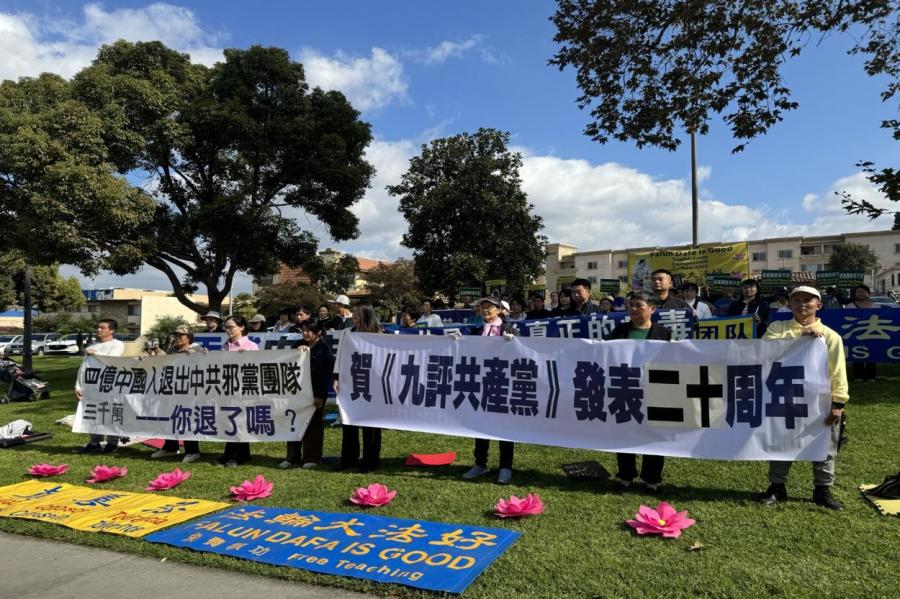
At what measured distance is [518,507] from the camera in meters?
4.52

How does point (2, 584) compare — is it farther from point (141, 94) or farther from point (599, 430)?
point (141, 94)

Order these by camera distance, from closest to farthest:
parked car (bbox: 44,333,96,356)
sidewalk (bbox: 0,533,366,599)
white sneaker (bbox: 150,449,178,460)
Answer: sidewalk (bbox: 0,533,366,599), white sneaker (bbox: 150,449,178,460), parked car (bbox: 44,333,96,356)

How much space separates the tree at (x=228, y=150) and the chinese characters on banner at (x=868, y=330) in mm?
12378

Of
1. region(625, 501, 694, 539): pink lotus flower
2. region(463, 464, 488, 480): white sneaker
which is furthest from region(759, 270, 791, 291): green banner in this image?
region(625, 501, 694, 539): pink lotus flower

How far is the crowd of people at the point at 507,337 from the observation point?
4.64 metres

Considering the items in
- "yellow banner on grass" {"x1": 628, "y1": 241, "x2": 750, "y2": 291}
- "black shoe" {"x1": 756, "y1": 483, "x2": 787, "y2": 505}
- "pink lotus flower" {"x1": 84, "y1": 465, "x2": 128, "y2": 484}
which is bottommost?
"pink lotus flower" {"x1": 84, "y1": 465, "x2": 128, "y2": 484}

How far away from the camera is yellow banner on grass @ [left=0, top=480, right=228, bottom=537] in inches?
187

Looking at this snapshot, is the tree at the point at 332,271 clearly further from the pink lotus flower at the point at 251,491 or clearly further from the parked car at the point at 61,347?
the parked car at the point at 61,347

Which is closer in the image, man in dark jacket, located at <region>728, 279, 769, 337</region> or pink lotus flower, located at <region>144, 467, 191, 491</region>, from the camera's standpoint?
pink lotus flower, located at <region>144, 467, 191, 491</region>

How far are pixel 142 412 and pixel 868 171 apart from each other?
10372 mm

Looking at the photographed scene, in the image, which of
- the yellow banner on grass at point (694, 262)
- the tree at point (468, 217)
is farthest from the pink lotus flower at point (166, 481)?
the tree at point (468, 217)

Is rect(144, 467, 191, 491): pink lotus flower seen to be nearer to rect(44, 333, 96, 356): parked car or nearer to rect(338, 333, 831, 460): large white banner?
rect(338, 333, 831, 460): large white banner

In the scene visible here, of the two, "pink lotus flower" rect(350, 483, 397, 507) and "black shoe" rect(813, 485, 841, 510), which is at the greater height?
"black shoe" rect(813, 485, 841, 510)

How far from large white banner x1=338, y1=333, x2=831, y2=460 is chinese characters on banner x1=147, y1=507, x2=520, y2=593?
1.50 meters
